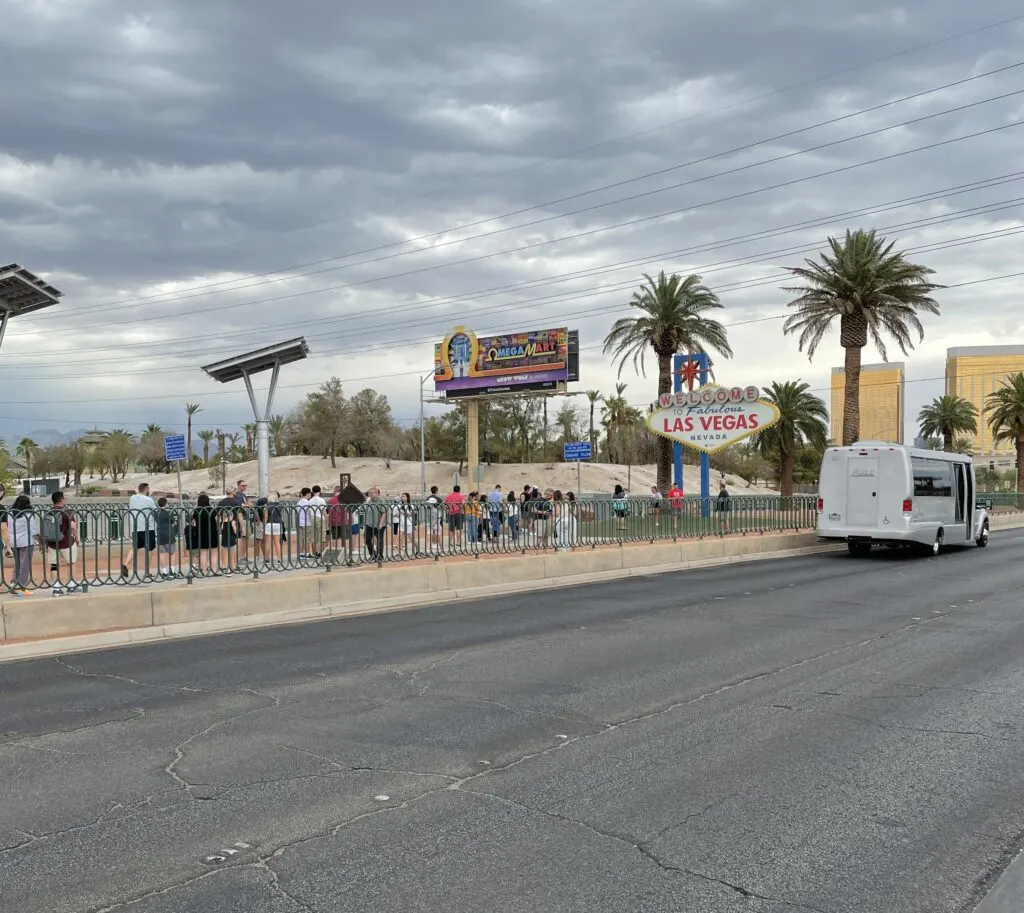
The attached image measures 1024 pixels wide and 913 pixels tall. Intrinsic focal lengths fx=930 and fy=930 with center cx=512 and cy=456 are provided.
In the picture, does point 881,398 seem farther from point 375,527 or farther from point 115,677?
point 115,677

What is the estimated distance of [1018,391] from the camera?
65062 mm

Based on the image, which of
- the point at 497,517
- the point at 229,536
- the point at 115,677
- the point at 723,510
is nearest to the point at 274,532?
the point at 229,536

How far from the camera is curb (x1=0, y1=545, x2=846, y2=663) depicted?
434 inches

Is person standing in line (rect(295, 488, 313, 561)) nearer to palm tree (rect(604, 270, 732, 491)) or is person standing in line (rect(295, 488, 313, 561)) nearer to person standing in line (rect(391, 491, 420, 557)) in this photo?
person standing in line (rect(391, 491, 420, 557))

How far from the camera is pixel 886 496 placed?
80.0 ft

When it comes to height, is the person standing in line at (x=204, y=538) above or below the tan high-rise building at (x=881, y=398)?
below

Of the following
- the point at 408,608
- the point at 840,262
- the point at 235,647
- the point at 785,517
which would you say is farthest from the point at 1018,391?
the point at 235,647

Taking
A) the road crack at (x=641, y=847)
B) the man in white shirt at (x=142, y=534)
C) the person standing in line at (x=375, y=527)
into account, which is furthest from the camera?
the person standing in line at (x=375, y=527)

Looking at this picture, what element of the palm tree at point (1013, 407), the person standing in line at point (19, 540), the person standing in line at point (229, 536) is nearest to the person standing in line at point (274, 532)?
the person standing in line at point (229, 536)

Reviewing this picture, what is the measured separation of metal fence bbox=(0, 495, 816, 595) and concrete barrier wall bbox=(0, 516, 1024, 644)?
342 mm

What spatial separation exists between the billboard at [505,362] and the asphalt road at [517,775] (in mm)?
56091

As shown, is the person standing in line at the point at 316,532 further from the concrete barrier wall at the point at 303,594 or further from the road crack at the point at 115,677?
the road crack at the point at 115,677

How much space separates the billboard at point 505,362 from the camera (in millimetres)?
67000

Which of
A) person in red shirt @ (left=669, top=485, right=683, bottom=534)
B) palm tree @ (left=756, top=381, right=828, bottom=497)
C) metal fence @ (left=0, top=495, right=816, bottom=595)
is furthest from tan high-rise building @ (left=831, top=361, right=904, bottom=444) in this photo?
metal fence @ (left=0, top=495, right=816, bottom=595)
